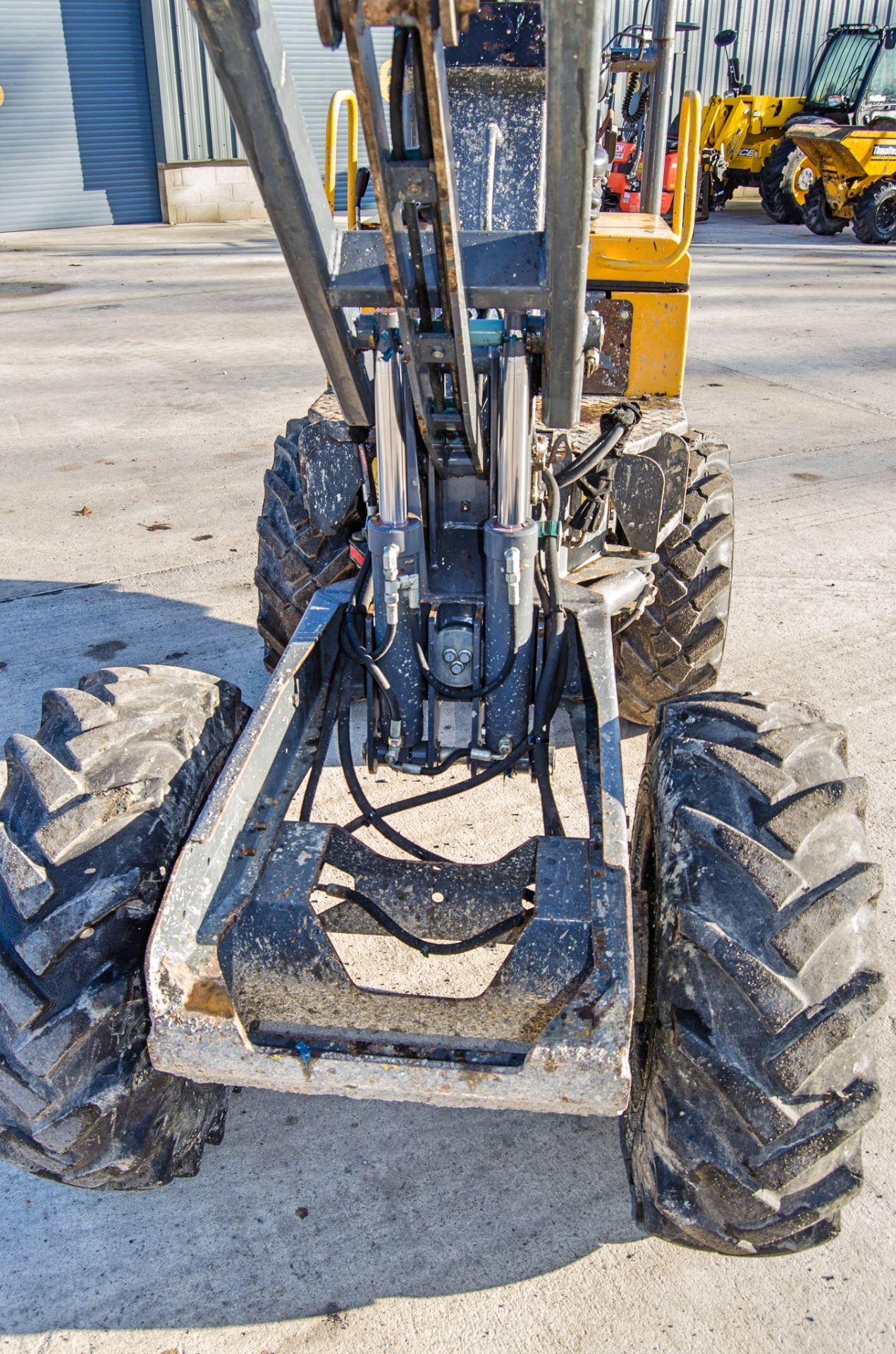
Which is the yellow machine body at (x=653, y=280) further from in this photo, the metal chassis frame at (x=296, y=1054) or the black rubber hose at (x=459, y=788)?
the metal chassis frame at (x=296, y=1054)

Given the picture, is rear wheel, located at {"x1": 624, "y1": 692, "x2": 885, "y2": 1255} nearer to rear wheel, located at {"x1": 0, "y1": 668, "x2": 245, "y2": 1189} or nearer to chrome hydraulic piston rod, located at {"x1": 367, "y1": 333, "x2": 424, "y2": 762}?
chrome hydraulic piston rod, located at {"x1": 367, "y1": 333, "x2": 424, "y2": 762}

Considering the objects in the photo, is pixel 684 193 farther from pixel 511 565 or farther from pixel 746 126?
pixel 746 126

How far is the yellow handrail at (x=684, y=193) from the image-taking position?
4.03 m

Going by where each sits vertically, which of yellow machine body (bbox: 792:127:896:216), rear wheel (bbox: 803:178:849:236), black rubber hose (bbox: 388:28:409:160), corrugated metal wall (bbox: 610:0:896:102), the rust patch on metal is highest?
corrugated metal wall (bbox: 610:0:896:102)

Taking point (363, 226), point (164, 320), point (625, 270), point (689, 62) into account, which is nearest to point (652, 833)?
point (625, 270)

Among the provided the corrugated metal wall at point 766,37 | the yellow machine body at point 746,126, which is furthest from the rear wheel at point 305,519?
the corrugated metal wall at point 766,37

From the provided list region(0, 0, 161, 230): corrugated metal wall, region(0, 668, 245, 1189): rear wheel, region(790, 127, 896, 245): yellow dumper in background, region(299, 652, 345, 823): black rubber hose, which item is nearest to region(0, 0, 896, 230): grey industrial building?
region(0, 0, 161, 230): corrugated metal wall

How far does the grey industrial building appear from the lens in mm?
18516

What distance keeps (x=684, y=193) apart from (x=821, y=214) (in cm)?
1636

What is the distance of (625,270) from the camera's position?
440 cm

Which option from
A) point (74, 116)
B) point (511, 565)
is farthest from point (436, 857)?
point (74, 116)

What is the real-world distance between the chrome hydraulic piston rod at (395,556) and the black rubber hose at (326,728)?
0.52 feet

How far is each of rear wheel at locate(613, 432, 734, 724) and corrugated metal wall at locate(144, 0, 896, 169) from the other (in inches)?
559

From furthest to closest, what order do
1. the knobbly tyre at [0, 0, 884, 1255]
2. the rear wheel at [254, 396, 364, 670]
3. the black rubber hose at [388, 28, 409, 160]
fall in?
the rear wheel at [254, 396, 364, 670] < the knobbly tyre at [0, 0, 884, 1255] < the black rubber hose at [388, 28, 409, 160]
